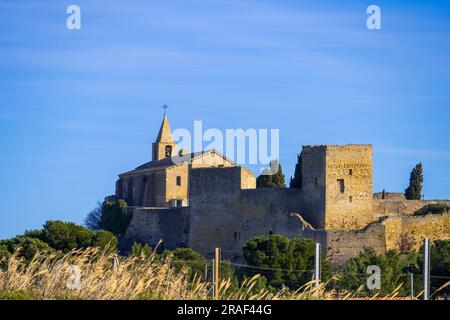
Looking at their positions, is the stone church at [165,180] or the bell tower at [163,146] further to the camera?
the bell tower at [163,146]

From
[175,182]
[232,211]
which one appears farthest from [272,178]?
[232,211]

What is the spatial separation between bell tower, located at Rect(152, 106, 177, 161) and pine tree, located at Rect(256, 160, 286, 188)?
12384 mm

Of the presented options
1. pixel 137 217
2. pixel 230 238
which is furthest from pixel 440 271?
pixel 137 217

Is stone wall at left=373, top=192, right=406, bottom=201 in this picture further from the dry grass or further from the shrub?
the dry grass

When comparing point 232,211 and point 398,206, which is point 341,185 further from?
point 398,206

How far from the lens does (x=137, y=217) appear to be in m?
49.9

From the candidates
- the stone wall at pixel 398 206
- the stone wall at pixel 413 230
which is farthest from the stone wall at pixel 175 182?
the stone wall at pixel 413 230

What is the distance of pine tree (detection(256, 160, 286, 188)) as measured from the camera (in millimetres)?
50031

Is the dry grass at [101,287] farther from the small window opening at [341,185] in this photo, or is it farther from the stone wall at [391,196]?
the stone wall at [391,196]

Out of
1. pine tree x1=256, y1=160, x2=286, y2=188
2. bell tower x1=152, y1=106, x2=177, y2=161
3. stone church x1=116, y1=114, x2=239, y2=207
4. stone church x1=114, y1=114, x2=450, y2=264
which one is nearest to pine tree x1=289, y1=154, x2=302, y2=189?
stone church x1=114, y1=114, x2=450, y2=264

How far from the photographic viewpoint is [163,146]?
6269 centimetres

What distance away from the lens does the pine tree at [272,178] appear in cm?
5003
